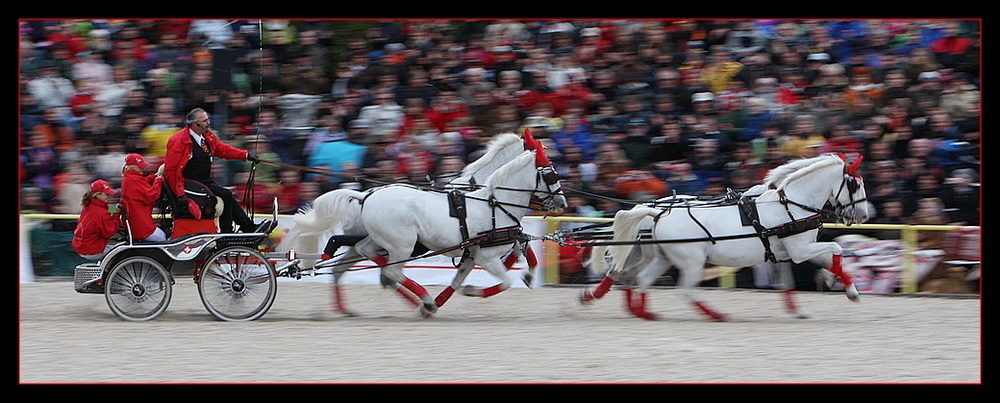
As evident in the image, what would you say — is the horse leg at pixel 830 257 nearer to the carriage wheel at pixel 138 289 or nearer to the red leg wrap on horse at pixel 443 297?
the red leg wrap on horse at pixel 443 297

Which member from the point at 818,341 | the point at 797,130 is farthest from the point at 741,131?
the point at 818,341

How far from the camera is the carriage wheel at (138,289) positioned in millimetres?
9148

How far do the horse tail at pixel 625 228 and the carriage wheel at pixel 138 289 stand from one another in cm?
347

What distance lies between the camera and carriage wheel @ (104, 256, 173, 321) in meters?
9.15

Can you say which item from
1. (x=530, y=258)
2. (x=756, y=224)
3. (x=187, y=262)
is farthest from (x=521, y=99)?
(x=187, y=262)

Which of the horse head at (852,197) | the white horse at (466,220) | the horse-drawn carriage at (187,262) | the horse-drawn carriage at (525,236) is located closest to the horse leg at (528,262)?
the horse-drawn carriage at (525,236)

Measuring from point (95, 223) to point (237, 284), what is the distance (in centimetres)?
113

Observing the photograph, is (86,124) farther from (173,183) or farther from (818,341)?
(818,341)

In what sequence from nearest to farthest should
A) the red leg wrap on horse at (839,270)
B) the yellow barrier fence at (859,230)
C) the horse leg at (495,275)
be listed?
the red leg wrap on horse at (839,270)
the horse leg at (495,275)
the yellow barrier fence at (859,230)

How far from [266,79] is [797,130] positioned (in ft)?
19.0

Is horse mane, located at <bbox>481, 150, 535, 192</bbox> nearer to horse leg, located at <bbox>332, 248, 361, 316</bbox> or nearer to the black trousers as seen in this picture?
horse leg, located at <bbox>332, 248, 361, 316</bbox>

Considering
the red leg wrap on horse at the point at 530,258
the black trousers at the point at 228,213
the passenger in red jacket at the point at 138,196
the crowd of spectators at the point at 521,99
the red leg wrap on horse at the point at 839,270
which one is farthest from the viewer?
the crowd of spectators at the point at 521,99

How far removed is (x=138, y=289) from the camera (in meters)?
9.24

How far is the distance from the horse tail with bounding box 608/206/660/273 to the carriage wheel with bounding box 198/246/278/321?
269 cm
